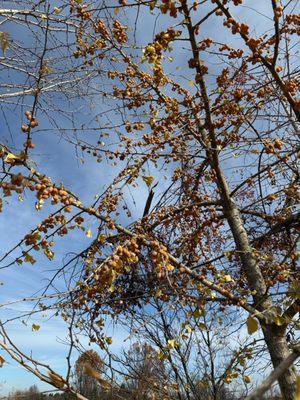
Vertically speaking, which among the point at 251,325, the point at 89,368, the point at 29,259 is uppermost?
the point at 29,259

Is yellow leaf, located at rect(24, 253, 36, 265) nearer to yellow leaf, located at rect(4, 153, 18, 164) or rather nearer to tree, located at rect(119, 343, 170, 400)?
yellow leaf, located at rect(4, 153, 18, 164)

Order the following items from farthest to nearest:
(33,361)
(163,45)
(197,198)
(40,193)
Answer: (197,198) < (163,45) < (40,193) < (33,361)

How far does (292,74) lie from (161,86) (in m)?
1.54

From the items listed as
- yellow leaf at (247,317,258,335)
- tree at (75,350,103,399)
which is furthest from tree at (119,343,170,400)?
yellow leaf at (247,317,258,335)

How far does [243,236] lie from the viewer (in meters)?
4.62

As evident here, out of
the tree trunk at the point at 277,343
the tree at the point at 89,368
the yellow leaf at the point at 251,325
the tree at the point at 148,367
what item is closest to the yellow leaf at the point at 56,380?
Answer: the tree at the point at 89,368

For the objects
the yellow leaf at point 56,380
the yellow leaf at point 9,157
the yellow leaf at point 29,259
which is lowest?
the yellow leaf at point 56,380

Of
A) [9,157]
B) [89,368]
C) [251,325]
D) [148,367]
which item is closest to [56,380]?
[89,368]

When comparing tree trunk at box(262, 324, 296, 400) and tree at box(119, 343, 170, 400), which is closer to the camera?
tree trunk at box(262, 324, 296, 400)

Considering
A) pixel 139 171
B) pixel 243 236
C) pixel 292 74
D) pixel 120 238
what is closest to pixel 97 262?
pixel 120 238

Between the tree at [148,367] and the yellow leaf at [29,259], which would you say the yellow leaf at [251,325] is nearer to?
the yellow leaf at [29,259]

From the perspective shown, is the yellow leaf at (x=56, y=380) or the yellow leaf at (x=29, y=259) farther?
the yellow leaf at (x=29, y=259)

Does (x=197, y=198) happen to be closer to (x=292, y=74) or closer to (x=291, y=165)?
(x=291, y=165)

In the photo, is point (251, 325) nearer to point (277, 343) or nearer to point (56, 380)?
point (277, 343)
